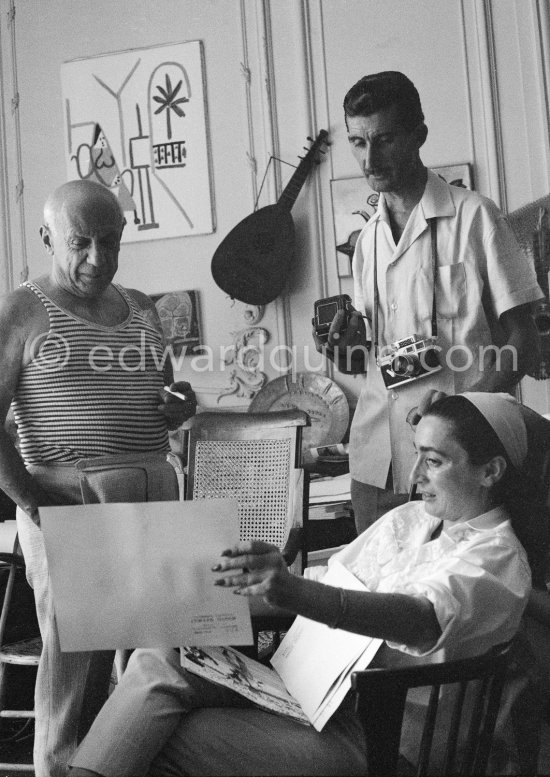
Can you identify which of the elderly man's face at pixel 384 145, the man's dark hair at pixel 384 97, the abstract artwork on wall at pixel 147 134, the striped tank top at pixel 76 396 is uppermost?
the abstract artwork on wall at pixel 147 134

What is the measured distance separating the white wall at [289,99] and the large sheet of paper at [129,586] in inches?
102

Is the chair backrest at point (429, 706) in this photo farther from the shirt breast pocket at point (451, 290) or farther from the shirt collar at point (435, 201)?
the shirt collar at point (435, 201)

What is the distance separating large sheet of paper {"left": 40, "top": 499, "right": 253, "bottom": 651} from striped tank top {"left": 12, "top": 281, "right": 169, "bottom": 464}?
0.56 meters

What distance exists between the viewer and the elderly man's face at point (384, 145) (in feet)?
6.53

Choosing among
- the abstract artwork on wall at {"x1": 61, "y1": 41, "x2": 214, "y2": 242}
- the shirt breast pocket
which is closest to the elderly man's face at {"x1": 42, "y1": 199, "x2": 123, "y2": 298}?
the shirt breast pocket

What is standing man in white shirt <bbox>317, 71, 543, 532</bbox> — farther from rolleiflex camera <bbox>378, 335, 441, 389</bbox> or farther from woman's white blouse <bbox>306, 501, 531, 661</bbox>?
woman's white blouse <bbox>306, 501, 531, 661</bbox>

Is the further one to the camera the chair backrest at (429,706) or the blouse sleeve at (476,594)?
the blouse sleeve at (476,594)

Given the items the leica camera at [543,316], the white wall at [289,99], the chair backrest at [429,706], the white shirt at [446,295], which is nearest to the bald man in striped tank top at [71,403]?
the white shirt at [446,295]

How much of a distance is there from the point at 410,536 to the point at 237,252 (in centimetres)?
243

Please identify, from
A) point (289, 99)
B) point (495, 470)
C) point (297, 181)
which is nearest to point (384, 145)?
point (495, 470)

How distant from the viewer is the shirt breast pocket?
6.66 ft

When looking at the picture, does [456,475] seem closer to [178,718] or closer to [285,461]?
[178,718]

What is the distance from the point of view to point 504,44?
3793 millimetres

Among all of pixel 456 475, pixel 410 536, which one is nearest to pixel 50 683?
pixel 410 536
